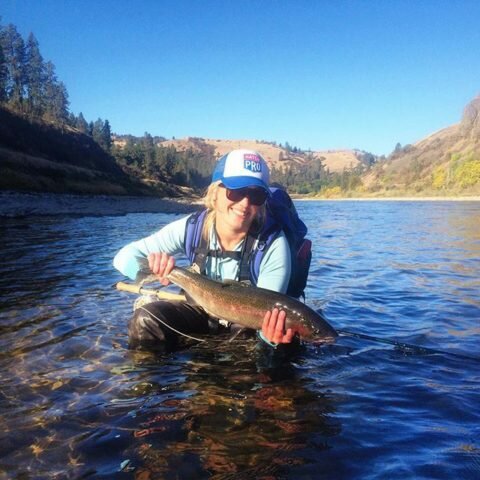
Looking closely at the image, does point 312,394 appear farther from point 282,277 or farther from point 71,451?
point 71,451

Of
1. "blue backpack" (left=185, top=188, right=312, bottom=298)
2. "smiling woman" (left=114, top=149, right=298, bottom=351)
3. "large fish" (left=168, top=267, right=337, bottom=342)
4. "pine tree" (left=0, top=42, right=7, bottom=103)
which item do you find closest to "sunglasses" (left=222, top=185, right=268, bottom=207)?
"smiling woman" (left=114, top=149, right=298, bottom=351)

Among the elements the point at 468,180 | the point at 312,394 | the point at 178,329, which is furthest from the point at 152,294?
the point at 468,180

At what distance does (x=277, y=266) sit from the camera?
5324 mm

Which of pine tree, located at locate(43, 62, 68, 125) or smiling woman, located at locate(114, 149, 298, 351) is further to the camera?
pine tree, located at locate(43, 62, 68, 125)

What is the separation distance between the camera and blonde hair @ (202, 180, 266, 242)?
5.39 m

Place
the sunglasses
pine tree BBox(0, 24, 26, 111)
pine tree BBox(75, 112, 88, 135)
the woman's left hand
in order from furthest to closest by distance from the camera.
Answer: pine tree BBox(75, 112, 88, 135), pine tree BBox(0, 24, 26, 111), the sunglasses, the woman's left hand

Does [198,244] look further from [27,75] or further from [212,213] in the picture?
[27,75]

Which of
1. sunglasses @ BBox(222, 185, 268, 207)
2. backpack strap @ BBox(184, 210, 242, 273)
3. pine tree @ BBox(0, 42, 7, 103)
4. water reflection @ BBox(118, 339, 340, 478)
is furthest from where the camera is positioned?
pine tree @ BBox(0, 42, 7, 103)

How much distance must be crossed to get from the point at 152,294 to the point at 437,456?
3867 mm

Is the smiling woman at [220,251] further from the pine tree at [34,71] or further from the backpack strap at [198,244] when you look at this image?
the pine tree at [34,71]

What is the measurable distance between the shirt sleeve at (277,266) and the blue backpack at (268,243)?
6 cm

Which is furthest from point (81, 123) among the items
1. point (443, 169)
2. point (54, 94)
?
point (443, 169)

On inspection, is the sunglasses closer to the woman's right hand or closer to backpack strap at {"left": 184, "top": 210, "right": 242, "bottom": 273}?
backpack strap at {"left": 184, "top": 210, "right": 242, "bottom": 273}

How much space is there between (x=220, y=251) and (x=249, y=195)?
2.91 ft
